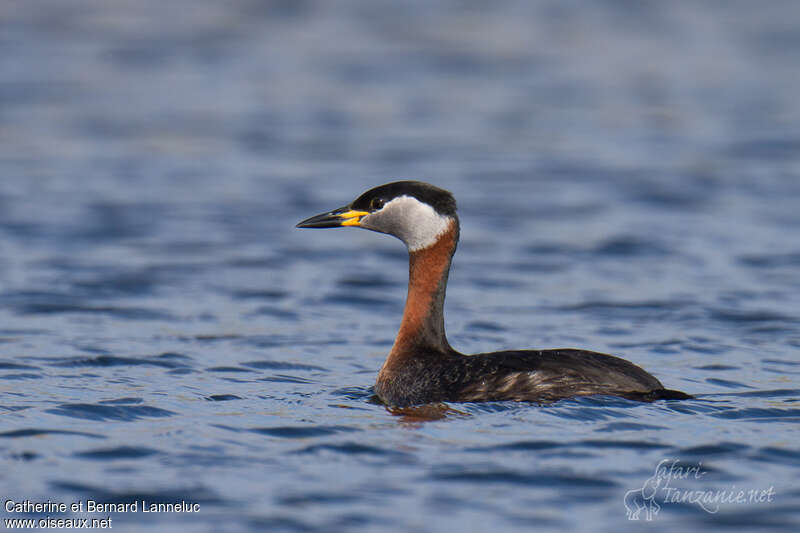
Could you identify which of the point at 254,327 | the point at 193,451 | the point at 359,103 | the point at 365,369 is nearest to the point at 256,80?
the point at 359,103

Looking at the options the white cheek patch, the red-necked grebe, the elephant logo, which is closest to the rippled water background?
the elephant logo

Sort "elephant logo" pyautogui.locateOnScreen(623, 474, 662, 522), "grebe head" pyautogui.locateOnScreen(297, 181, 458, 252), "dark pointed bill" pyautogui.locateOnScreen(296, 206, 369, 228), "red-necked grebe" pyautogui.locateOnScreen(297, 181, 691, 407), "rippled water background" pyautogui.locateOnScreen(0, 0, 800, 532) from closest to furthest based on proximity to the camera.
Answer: "elephant logo" pyautogui.locateOnScreen(623, 474, 662, 522), "rippled water background" pyautogui.locateOnScreen(0, 0, 800, 532), "red-necked grebe" pyautogui.locateOnScreen(297, 181, 691, 407), "grebe head" pyautogui.locateOnScreen(297, 181, 458, 252), "dark pointed bill" pyautogui.locateOnScreen(296, 206, 369, 228)

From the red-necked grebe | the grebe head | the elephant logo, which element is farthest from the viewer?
the grebe head

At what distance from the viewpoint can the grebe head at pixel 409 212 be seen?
1135 cm

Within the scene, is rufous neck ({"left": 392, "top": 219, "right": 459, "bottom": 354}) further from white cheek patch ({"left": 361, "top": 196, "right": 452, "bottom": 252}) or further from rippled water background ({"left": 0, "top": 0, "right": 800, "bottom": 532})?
rippled water background ({"left": 0, "top": 0, "right": 800, "bottom": 532})

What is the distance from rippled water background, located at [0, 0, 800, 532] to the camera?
8805 millimetres

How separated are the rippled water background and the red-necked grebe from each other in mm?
211

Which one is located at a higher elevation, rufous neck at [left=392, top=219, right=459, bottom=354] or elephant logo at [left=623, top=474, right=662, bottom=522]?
rufous neck at [left=392, top=219, right=459, bottom=354]

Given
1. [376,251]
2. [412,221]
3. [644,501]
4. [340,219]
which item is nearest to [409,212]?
[412,221]

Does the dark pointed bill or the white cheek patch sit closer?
the white cheek patch

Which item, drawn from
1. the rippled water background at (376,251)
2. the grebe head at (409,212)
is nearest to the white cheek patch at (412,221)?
the grebe head at (409,212)

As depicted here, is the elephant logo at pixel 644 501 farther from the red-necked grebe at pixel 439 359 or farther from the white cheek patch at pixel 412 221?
the white cheek patch at pixel 412 221

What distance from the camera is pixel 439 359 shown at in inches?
436

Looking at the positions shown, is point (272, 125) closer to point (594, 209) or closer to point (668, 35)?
point (594, 209)
